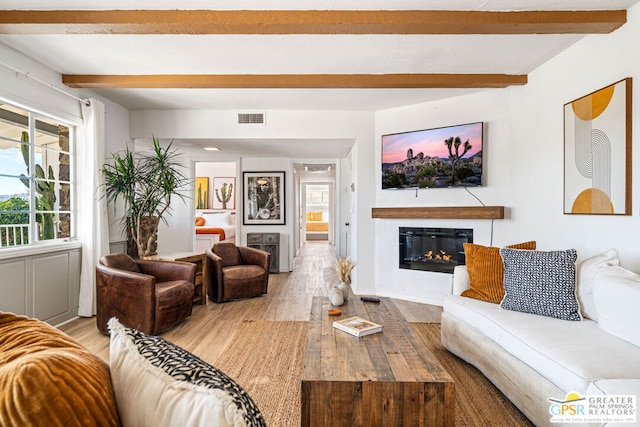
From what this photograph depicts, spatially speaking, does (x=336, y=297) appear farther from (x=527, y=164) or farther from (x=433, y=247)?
(x=527, y=164)

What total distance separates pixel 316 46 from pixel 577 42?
2152 millimetres

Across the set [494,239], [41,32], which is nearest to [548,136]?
[494,239]

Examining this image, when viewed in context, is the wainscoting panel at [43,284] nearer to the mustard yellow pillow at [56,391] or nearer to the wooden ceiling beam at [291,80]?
the wooden ceiling beam at [291,80]

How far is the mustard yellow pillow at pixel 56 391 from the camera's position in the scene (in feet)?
1.92

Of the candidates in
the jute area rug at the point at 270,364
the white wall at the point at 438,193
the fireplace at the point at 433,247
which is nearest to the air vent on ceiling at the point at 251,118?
the white wall at the point at 438,193

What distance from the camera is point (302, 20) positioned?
7.70 ft

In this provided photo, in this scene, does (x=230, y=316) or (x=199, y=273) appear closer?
(x=230, y=316)

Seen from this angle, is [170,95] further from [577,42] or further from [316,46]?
[577,42]

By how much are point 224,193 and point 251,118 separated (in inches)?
202

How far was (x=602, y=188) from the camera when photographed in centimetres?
262

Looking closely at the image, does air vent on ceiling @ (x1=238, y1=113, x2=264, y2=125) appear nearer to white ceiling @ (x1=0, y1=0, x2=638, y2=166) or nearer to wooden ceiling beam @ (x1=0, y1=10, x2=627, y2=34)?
white ceiling @ (x1=0, y1=0, x2=638, y2=166)

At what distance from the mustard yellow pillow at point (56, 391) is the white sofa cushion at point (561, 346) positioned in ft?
6.11

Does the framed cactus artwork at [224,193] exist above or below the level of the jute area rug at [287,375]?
above

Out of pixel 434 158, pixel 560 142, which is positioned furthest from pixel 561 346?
pixel 434 158
